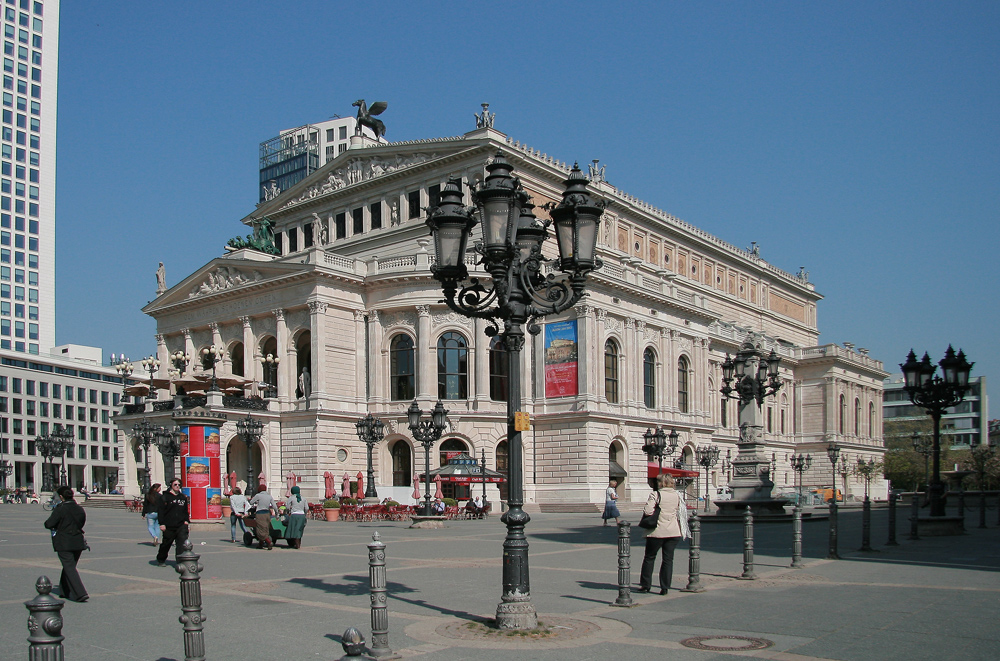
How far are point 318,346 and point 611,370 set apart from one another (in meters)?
17.9

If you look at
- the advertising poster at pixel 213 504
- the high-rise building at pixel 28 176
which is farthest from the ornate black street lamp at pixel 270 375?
the high-rise building at pixel 28 176

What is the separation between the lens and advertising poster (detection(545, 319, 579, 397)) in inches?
2162

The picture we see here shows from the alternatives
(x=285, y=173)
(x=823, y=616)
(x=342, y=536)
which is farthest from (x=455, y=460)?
(x=285, y=173)

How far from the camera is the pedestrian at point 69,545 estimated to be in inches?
529

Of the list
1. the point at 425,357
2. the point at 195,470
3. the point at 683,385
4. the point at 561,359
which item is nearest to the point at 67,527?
the point at 195,470

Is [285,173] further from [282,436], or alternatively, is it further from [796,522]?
[796,522]

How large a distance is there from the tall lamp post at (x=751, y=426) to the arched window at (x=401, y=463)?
84.0 feet

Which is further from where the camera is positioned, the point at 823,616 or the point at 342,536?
the point at 342,536

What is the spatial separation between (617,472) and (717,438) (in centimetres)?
2113

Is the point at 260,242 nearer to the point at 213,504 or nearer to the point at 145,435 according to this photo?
the point at 145,435

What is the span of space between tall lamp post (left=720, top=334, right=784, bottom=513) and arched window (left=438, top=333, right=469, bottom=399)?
24.3 metres

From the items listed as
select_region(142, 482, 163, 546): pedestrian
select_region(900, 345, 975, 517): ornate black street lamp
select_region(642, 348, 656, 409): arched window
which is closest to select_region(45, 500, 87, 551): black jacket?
select_region(142, 482, 163, 546): pedestrian

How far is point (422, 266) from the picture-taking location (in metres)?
55.0

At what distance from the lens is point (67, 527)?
13.7m
